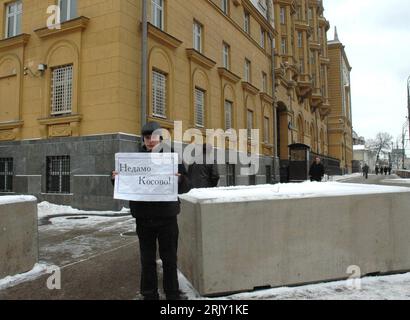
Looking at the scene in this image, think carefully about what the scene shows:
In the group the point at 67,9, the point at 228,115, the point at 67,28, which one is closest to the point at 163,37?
the point at 67,28

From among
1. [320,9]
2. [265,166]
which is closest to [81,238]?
[265,166]

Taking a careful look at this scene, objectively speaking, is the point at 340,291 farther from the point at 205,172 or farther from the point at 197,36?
the point at 197,36

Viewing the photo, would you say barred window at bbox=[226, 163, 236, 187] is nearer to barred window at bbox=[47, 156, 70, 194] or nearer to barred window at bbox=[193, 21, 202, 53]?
barred window at bbox=[193, 21, 202, 53]

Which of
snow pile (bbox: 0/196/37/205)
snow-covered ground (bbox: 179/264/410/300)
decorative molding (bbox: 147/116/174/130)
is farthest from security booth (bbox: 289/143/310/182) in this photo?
snow pile (bbox: 0/196/37/205)

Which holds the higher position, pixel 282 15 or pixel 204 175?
pixel 282 15

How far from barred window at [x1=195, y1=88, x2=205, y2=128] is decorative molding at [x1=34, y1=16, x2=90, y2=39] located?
605cm

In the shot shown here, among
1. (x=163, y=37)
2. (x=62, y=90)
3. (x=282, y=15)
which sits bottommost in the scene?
(x=62, y=90)

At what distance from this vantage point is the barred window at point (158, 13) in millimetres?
15227

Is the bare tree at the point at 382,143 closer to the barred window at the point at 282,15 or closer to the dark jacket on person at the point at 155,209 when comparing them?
the barred window at the point at 282,15

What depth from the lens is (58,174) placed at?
1391cm

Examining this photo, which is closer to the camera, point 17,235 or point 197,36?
point 17,235

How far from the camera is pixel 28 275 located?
5309 mm

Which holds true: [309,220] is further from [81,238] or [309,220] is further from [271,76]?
[271,76]

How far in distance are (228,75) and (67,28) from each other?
9.15 metres
